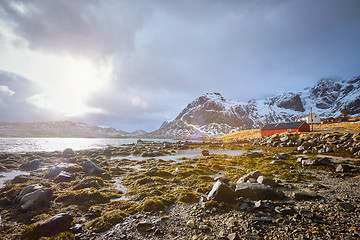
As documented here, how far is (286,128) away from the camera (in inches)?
2662

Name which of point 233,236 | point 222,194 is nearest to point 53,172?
point 222,194

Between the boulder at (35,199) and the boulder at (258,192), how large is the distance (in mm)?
12348

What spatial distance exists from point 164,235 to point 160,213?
206 centimetres

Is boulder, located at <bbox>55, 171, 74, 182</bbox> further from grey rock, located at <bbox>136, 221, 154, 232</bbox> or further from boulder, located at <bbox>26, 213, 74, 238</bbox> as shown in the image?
grey rock, located at <bbox>136, 221, 154, 232</bbox>

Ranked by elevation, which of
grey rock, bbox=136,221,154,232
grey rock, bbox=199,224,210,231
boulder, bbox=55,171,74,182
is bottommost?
boulder, bbox=55,171,74,182

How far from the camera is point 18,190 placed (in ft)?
34.9

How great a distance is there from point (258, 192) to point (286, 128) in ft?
240

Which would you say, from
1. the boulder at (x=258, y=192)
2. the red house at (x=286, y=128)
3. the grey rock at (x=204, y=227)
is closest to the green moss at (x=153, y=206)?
the grey rock at (x=204, y=227)

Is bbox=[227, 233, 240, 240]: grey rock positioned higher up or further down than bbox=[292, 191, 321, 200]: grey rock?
further down

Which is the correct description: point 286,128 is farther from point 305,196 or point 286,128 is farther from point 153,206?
point 153,206

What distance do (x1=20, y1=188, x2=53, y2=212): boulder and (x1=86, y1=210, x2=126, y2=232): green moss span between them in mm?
4686

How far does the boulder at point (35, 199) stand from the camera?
878 centimetres

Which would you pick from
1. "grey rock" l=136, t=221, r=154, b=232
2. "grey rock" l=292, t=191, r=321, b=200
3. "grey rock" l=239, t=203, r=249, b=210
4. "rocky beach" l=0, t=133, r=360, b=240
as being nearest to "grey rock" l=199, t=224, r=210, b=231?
"rocky beach" l=0, t=133, r=360, b=240

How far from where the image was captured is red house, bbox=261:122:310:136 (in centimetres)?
6200
